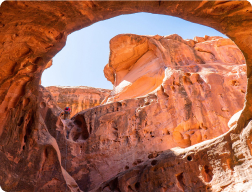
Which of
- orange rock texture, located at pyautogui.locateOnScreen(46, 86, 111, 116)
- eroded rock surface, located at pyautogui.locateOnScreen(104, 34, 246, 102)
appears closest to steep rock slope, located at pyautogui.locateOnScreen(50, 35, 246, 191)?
eroded rock surface, located at pyautogui.locateOnScreen(104, 34, 246, 102)

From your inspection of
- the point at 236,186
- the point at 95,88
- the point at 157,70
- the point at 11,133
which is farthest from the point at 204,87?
the point at 95,88

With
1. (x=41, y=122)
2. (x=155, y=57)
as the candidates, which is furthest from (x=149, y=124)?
(x=155, y=57)

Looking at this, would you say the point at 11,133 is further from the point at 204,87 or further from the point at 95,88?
the point at 95,88

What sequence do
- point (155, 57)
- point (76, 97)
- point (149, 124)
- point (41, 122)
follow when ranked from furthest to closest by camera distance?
1. point (76, 97)
2. point (155, 57)
3. point (149, 124)
4. point (41, 122)

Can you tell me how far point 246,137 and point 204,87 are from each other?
7.31 m

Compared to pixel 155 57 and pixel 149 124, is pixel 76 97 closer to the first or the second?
pixel 155 57

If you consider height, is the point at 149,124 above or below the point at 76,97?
below

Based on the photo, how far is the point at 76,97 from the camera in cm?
2494

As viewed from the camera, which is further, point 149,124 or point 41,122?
point 149,124

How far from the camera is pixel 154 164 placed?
7.77 meters

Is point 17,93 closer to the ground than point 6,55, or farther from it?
closer to the ground

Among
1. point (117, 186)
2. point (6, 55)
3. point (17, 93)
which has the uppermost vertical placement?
point (6, 55)

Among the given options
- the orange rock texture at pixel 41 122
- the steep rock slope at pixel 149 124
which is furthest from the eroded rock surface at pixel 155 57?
the orange rock texture at pixel 41 122

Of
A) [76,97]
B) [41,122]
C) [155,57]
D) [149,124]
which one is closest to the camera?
[41,122]
